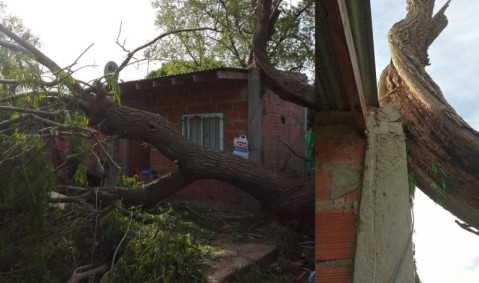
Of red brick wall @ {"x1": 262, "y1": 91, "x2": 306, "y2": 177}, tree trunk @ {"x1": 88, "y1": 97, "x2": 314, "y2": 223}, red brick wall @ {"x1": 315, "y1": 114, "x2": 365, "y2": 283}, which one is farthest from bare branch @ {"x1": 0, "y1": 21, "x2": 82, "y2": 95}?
red brick wall @ {"x1": 262, "y1": 91, "x2": 306, "y2": 177}

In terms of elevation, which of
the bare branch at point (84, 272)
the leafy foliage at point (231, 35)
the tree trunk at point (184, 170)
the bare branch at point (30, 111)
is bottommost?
the bare branch at point (84, 272)

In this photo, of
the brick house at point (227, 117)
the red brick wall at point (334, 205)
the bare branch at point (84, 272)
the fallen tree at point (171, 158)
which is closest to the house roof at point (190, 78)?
the brick house at point (227, 117)

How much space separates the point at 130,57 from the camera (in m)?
3.84

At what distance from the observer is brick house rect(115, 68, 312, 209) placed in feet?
19.9

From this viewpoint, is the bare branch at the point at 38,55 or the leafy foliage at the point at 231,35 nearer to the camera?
the bare branch at the point at 38,55

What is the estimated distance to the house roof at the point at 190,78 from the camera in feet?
19.2

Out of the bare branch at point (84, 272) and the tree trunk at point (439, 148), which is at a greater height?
the tree trunk at point (439, 148)

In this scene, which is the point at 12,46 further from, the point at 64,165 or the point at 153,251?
the point at 153,251

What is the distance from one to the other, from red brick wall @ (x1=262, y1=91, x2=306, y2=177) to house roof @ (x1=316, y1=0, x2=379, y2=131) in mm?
4493

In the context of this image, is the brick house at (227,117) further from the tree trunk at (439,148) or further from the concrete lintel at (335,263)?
Result: the concrete lintel at (335,263)

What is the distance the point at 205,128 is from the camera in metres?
6.68

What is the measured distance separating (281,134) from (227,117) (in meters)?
0.94

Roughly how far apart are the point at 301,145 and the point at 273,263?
11.3 ft

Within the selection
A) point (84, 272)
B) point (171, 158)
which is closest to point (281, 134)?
point (171, 158)
